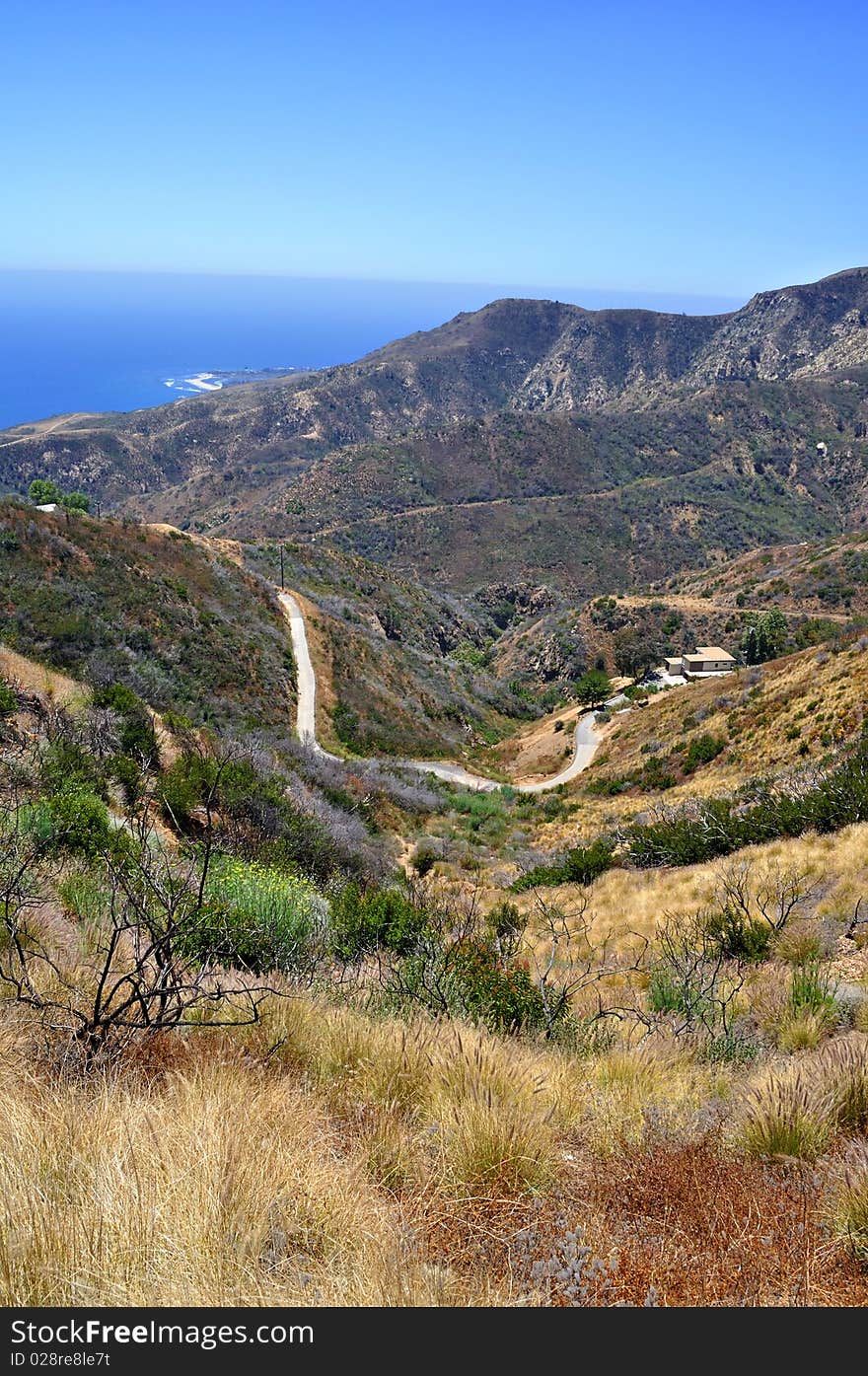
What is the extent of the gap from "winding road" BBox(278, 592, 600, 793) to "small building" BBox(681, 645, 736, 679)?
11165 mm

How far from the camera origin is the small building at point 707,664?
159 ft

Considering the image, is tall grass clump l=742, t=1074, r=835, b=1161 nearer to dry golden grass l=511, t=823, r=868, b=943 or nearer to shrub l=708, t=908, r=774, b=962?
shrub l=708, t=908, r=774, b=962

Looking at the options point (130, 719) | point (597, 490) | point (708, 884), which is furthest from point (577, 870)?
point (597, 490)

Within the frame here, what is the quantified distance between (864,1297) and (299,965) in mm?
4098

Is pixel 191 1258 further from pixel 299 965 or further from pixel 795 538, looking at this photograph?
pixel 795 538

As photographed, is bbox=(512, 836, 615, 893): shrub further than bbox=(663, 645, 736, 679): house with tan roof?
No

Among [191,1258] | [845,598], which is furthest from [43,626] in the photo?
[845,598]

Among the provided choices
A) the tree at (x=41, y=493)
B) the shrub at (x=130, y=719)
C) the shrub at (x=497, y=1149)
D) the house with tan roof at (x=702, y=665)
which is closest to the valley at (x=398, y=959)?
the shrub at (x=497, y=1149)

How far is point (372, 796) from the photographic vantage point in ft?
73.2

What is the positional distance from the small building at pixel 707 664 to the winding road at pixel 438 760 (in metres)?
11.2

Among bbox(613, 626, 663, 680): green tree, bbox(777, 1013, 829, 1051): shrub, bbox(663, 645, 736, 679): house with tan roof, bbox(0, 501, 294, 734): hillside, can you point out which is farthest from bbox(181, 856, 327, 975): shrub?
bbox(613, 626, 663, 680): green tree

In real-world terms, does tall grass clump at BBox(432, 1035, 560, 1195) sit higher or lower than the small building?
higher

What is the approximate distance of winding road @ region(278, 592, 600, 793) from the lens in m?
30.6

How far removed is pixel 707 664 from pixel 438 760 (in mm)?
22675
